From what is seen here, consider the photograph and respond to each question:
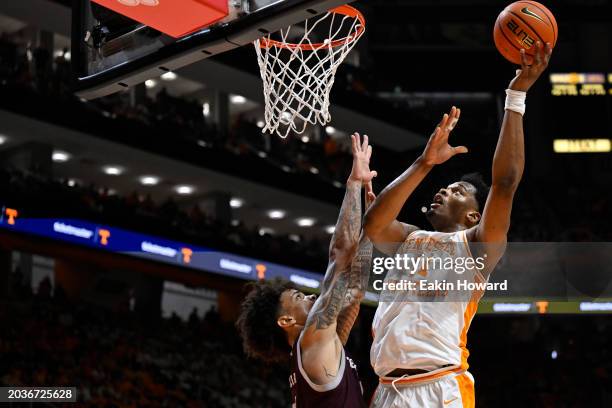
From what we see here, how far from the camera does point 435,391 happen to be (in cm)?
329

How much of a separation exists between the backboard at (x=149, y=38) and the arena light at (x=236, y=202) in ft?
45.1

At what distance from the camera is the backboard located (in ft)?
11.9

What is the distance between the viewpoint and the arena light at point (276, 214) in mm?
19031

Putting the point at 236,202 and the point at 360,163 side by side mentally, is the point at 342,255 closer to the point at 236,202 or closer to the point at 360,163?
the point at 360,163

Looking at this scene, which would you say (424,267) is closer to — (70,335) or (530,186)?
(70,335)

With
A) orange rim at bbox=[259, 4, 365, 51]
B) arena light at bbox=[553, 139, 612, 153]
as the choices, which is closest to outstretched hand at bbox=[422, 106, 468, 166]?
orange rim at bbox=[259, 4, 365, 51]

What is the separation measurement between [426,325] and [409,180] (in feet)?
1.69

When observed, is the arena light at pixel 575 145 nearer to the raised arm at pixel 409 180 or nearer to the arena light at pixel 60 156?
the arena light at pixel 60 156

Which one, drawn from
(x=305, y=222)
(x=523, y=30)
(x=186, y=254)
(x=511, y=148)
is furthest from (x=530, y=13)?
(x=305, y=222)

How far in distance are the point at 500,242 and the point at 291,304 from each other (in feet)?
3.37

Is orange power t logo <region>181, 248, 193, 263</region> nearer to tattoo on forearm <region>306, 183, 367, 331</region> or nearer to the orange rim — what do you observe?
the orange rim

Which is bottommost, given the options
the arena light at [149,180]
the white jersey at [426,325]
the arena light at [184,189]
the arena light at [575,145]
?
the white jersey at [426,325]

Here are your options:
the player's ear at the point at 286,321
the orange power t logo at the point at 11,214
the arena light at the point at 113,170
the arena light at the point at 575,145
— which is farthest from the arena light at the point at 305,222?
the player's ear at the point at 286,321

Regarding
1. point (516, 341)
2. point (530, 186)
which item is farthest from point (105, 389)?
point (530, 186)
